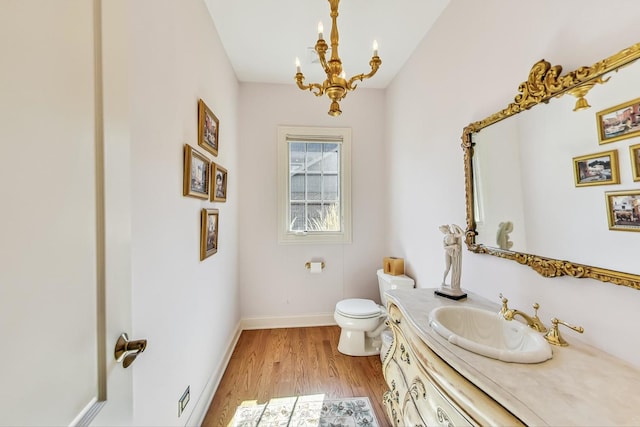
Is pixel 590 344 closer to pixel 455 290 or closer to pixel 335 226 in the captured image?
pixel 455 290

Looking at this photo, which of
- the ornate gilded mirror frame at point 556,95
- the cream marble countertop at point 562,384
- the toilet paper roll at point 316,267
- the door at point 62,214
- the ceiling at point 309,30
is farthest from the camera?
the toilet paper roll at point 316,267

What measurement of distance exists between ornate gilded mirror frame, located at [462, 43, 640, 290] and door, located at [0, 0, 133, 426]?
1.46 meters

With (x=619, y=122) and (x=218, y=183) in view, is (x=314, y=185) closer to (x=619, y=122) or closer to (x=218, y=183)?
(x=218, y=183)

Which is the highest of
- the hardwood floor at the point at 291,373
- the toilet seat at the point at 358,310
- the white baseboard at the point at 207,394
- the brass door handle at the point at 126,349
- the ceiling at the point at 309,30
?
the ceiling at the point at 309,30

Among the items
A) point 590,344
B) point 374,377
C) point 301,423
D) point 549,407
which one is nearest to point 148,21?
point 549,407

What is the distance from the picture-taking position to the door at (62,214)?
0.39 metres

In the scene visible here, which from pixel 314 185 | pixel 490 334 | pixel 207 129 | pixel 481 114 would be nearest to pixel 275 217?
pixel 314 185

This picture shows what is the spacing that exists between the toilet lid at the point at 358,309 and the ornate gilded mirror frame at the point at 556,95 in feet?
3.62

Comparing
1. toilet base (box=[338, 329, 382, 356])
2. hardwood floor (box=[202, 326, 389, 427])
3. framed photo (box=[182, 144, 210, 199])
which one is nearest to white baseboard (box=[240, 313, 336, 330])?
hardwood floor (box=[202, 326, 389, 427])

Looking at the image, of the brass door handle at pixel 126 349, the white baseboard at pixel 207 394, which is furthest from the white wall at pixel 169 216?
the brass door handle at pixel 126 349

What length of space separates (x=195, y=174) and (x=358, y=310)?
1684 millimetres

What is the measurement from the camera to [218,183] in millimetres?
1938

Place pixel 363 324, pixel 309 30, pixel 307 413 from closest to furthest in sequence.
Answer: pixel 307 413
pixel 309 30
pixel 363 324

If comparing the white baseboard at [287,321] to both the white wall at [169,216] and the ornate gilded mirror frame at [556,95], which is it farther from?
the ornate gilded mirror frame at [556,95]
